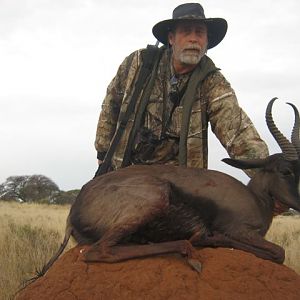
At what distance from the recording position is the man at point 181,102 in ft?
20.5

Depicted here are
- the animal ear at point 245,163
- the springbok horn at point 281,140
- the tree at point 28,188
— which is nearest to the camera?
the springbok horn at point 281,140

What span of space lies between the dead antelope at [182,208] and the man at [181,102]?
1301 mm

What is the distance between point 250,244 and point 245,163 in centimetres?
74

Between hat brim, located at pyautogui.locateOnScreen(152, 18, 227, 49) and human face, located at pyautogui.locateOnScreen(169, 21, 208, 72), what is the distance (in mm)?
85

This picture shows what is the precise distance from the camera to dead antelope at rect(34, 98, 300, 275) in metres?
4.01

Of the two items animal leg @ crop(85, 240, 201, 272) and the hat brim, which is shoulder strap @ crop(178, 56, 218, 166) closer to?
the hat brim

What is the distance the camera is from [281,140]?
4777 millimetres

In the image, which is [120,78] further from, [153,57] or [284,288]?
[284,288]

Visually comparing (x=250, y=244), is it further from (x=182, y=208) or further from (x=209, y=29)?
(x=209, y=29)

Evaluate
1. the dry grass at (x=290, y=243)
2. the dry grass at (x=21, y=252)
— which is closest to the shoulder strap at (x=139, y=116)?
the dry grass at (x=21, y=252)

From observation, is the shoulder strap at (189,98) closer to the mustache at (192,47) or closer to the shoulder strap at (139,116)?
the mustache at (192,47)

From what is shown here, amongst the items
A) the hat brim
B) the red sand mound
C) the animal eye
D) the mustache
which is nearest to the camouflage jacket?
the hat brim

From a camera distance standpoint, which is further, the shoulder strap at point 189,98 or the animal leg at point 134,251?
the shoulder strap at point 189,98

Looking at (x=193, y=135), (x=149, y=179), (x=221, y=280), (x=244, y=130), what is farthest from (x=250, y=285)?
(x=193, y=135)
